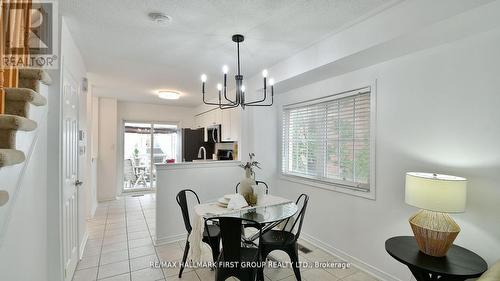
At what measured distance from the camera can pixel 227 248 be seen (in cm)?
183

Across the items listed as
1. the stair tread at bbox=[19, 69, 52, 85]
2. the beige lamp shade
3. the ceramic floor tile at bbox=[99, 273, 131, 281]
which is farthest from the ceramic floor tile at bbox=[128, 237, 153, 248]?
the beige lamp shade

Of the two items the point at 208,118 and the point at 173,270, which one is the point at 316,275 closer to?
the point at 173,270

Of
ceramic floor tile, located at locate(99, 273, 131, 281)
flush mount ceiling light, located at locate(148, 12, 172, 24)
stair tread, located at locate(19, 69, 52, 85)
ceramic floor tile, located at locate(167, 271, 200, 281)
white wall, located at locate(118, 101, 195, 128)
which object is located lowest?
ceramic floor tile, located at locate(167, 271, 200, 281)

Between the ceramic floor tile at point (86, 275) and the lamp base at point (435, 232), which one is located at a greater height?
the lamp base at point (435, 232)

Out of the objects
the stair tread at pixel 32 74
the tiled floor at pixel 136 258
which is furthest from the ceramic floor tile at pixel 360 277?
the stair tread at pixel 32 74

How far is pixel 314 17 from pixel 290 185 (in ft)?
7.89

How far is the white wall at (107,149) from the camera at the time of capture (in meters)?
5.64

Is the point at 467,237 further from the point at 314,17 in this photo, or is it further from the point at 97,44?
the point at 97,44

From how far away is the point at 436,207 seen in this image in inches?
64.9

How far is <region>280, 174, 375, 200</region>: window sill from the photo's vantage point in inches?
102

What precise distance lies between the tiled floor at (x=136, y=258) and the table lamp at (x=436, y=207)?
1.02m

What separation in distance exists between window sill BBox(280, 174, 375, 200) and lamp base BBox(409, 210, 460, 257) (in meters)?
0.76

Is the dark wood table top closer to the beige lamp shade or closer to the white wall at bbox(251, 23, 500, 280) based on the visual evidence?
the white wall at bbox(251, 23, 500, 280)

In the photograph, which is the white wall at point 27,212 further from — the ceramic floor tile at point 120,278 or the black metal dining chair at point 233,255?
the black metal dining chair at point 233,255
